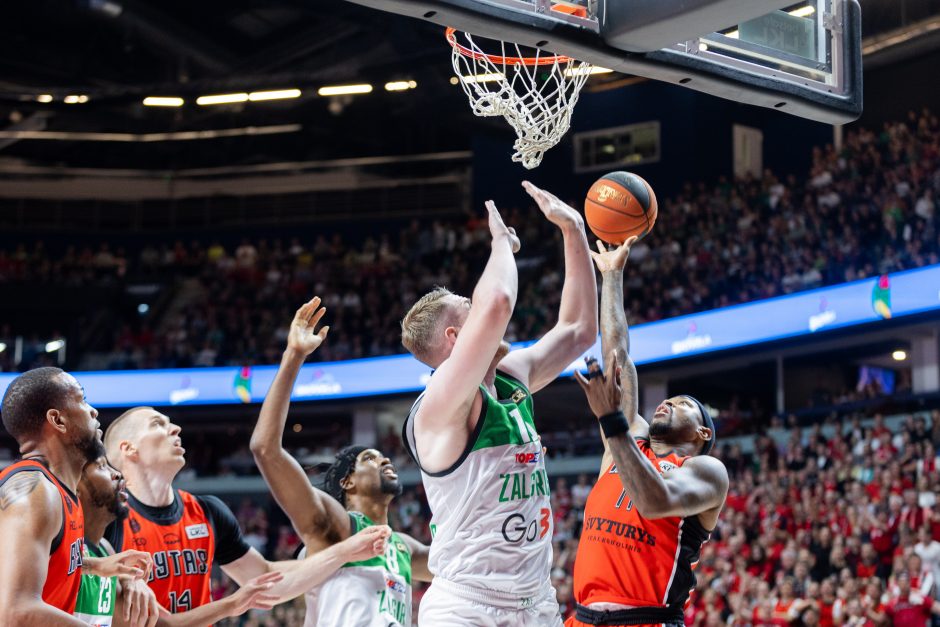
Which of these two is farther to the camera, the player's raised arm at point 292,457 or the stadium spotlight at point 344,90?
the stadium spotlight at point 344,90

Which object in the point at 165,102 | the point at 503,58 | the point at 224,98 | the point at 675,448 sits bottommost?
the point at 675,448

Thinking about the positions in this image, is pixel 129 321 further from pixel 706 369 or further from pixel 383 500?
pixel 383 500

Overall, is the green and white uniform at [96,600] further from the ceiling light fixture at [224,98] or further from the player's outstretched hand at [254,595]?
the ceiling light fixture at [224,98]

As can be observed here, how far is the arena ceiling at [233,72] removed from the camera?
21.6m

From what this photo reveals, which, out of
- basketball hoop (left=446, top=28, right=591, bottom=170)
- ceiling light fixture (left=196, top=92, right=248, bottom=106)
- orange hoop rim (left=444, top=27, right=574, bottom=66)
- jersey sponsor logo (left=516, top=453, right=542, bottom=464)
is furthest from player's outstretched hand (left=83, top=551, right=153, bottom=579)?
ceiling light fixture (left=196, top=92, right=248, bottom=106)

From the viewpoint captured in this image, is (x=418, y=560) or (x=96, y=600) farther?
(x=418, y=560)

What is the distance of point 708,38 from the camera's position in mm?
5285

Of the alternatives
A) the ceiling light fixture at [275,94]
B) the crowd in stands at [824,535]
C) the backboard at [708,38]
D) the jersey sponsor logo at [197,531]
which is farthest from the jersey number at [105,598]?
the ceiling light fixture at [275,94]

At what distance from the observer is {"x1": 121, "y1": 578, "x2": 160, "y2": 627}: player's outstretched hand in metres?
3.91

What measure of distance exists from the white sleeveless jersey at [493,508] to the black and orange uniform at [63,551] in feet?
3.69

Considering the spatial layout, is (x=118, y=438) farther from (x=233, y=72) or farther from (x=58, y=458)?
(x=233, y=72)

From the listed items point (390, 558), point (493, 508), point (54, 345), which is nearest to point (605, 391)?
point (493, 508)

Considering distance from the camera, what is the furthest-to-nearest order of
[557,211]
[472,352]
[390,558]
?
[390,558] < [557,211] < [472,352]

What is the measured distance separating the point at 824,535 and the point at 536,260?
37.1 ft
